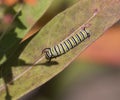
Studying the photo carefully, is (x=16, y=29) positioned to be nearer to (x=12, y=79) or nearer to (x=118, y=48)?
(x=12, y=79)

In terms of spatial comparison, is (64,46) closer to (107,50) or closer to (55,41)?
(55,41)

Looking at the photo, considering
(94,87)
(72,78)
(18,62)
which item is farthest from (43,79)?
(94,87)

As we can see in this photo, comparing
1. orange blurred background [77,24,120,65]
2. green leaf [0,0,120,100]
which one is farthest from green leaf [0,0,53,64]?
orange blurred background [77,24,120,65]

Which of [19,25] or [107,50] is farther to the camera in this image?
[107,50]

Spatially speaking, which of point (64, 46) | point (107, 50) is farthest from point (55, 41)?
point (107, 50)

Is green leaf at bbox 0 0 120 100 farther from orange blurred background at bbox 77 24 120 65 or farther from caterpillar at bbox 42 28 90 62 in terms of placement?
orange blurred background at bbox 77 24 120 65
